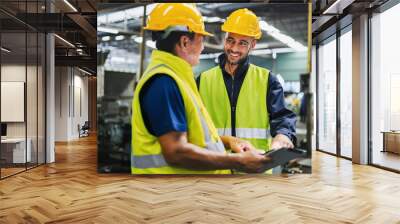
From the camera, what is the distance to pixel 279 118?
6.02 meters

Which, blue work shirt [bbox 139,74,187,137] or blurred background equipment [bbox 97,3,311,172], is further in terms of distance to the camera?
blurred background equipment [bbox 97,3,311,172]

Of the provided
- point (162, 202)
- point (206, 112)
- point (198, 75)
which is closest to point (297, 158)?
point (206, 112)

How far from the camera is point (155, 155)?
5.72 meters

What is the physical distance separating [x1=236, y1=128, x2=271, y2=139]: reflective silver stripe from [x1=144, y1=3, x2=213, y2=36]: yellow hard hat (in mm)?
1561

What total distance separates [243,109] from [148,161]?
1622 mm

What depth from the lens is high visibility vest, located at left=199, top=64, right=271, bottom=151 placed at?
5926mm

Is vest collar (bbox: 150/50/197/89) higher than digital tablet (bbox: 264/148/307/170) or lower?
higher

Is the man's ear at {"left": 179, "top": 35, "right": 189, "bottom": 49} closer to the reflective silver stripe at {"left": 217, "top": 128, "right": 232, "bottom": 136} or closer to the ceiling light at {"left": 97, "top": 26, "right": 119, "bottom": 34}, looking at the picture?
the ceiling light at {"left": 97, "top": 26, "right": 119, "bottom": 34}

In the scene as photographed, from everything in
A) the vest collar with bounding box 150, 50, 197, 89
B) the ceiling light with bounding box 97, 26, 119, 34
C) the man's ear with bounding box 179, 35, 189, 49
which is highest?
the ceiling light with bounding box 97, 26, 119, 34

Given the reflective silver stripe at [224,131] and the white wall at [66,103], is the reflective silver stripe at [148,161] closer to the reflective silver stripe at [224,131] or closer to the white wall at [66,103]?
the reflective silver stripe at [224,131]

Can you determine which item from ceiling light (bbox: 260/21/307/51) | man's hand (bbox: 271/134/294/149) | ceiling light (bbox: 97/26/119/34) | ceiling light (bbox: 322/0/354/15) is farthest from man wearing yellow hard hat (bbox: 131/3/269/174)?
ceiling light (bbox: 322/0/354/15)

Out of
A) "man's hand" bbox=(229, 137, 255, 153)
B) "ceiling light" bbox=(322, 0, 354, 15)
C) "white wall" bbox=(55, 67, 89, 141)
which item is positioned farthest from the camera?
"white wall" bbox=(55, 67, 89, 141)

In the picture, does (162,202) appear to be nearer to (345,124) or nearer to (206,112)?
(206,112)

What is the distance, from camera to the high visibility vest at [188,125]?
218 inches
